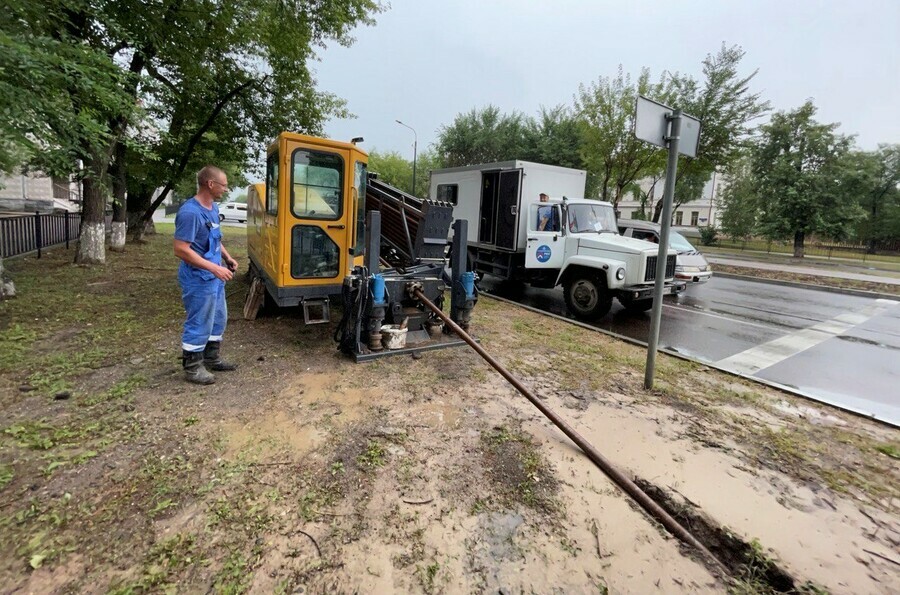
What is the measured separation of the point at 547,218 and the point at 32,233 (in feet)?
43.4

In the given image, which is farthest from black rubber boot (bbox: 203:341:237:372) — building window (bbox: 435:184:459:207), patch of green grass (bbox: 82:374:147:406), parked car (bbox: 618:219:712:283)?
parked car (bbox: 618:219:712:283)

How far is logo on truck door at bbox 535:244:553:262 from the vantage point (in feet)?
30.6

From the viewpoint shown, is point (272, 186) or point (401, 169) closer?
point (272, 186)

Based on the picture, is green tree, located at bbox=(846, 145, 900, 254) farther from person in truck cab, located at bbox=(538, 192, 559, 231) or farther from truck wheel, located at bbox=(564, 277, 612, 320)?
truck wheel, located at bbox=(564, 277, 612, 320)

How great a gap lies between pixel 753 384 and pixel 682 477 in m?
2.84

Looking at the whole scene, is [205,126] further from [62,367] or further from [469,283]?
[469,283]

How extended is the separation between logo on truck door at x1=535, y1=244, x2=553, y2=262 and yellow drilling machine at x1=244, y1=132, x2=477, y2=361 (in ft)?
12.9

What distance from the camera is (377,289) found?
481 centimetres

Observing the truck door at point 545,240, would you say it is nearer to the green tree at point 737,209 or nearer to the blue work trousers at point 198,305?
the blue work trousers at point 198,305

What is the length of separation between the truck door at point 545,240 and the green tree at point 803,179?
20.2 meters

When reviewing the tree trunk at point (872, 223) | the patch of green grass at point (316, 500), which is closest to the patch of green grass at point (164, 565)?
the patch of green grass at point (316, 500)

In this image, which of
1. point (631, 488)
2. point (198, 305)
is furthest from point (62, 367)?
point (631, 488)

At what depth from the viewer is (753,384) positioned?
5156 millimetres

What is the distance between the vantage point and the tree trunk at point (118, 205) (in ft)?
40.9
